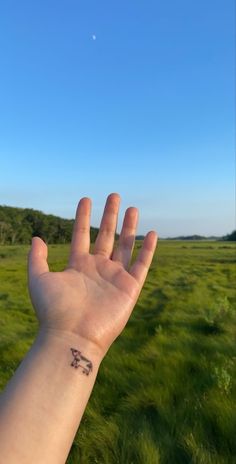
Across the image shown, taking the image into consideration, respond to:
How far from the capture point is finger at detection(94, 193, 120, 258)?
299cm

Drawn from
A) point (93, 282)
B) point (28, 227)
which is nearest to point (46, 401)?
point (93, 282)

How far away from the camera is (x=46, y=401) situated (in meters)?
1.98

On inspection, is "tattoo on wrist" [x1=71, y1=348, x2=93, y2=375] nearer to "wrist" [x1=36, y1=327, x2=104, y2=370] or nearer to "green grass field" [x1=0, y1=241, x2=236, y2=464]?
"wrist" [x1=36, y1=327, x2=104, y2=370]

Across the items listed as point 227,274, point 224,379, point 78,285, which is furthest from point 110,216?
point 227,274

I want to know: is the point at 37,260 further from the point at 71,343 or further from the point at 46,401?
the point at 46,401

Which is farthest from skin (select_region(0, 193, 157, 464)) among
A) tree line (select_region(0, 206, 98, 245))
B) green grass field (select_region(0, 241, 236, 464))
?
tree line (select_region(0, 206, 98, 245))

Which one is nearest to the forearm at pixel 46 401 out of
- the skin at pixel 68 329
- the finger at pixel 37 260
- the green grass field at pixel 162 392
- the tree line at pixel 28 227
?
the skin at pixel 68 329

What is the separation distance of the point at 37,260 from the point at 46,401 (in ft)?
2.97

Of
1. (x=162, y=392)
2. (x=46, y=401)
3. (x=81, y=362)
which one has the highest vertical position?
(x=81, y=362)

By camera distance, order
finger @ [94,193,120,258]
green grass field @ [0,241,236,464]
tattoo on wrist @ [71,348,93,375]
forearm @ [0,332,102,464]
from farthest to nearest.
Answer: green grass field @ [0,241,236,464], finger @ [94,193,120,258], tattoo on wrist @ [71,348,93,375], forearm @ [0,332,102,464]

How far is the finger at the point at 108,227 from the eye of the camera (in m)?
2.99

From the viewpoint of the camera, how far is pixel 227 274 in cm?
2127

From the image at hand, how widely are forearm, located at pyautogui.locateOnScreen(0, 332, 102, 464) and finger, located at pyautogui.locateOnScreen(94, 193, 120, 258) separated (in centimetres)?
84

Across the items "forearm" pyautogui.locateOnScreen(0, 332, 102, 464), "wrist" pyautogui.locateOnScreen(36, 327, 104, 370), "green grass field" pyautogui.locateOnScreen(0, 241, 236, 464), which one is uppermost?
"wrist" pyautogui.locateOnScreen(36, 327, 104, 370)
